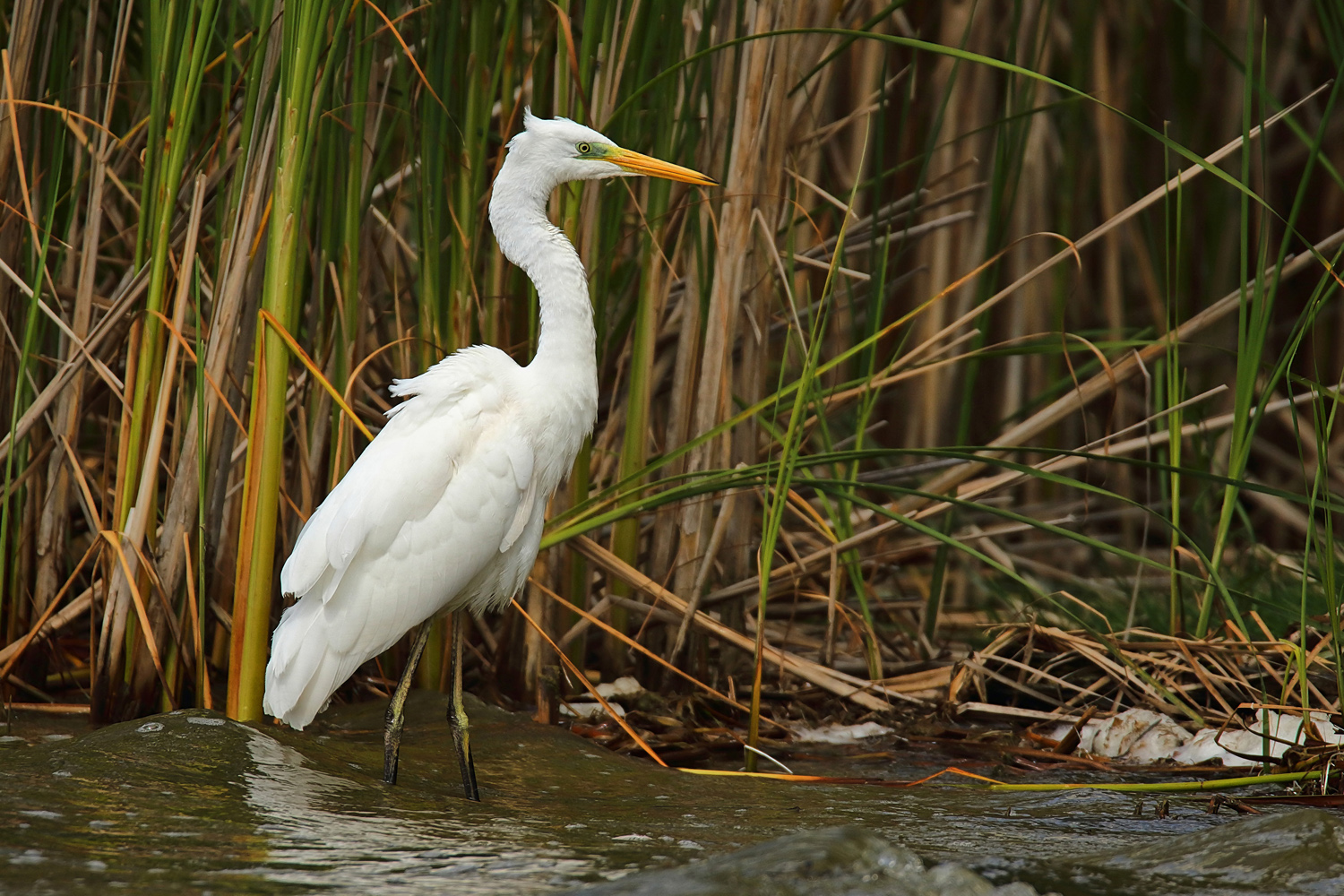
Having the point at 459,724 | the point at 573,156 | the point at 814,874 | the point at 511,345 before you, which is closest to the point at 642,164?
the point at 573,156

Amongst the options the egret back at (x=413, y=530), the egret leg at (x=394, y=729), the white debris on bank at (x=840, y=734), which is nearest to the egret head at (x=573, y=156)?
the egret back at (x=413, y=530)

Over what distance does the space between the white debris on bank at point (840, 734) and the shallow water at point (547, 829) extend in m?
0.25

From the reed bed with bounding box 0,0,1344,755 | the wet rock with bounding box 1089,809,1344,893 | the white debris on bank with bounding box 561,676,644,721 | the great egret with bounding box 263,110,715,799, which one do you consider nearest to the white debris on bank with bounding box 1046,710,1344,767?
the reed bed with bounding box 0,0,1344,755

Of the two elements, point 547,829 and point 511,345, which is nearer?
point 547,829

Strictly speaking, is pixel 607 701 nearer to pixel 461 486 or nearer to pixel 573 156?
pixel 461 486

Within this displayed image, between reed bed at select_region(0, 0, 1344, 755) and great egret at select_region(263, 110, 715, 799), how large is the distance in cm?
15

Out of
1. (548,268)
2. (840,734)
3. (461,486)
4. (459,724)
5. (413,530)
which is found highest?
(548,268)

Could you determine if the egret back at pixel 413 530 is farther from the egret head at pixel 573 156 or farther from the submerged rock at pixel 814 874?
the submerged rock at pixel 814 874

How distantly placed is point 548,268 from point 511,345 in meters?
0.72

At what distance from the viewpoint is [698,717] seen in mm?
3539

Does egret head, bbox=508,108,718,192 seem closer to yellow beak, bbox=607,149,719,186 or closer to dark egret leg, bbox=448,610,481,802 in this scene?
yellow beak, bbox=607,149,719,186

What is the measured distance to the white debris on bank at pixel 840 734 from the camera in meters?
3.47

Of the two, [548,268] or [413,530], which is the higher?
[548,268]

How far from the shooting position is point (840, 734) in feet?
11.5
